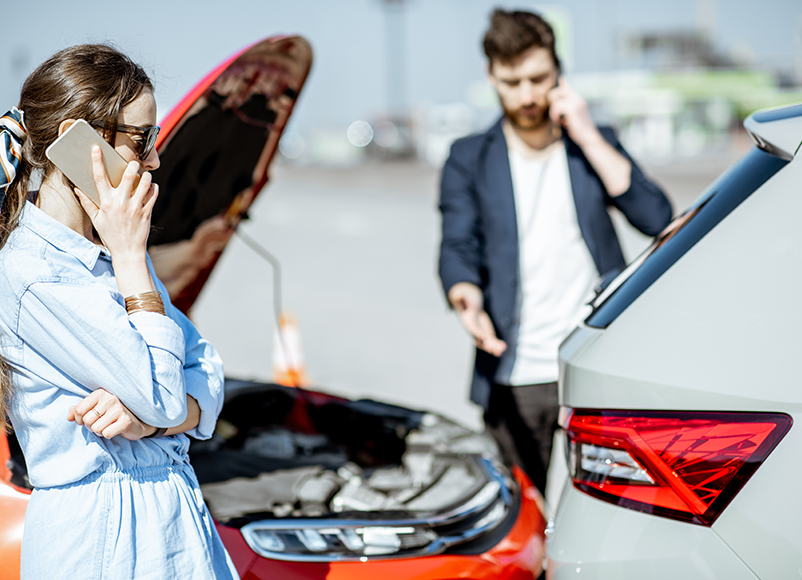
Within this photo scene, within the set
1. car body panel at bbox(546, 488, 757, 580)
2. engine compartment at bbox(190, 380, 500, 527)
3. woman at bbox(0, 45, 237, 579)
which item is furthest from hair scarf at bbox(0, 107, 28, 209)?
car body panel at bbox(546, 488, 757, 580)

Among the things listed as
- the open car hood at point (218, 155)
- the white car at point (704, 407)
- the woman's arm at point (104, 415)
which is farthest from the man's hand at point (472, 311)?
the woman's arm at point (104, 415)

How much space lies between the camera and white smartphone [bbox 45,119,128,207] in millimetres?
1379

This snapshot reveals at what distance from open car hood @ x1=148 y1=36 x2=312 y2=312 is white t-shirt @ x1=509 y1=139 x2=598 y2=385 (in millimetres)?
1028

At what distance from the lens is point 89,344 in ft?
4.45

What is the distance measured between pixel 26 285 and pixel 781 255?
151 cm

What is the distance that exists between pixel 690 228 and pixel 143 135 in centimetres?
130

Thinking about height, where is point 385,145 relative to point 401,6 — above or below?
below

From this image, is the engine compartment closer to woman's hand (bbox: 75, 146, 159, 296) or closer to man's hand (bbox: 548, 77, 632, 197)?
woman's hand (bbox: 75, 146, 159, 296)

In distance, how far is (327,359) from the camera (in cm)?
670

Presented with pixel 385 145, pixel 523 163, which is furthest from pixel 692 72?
pixel 523 163

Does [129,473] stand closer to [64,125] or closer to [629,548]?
[64,125]

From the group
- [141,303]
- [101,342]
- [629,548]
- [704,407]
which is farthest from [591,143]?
[101,342]

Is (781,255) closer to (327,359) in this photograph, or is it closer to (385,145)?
(327,359)

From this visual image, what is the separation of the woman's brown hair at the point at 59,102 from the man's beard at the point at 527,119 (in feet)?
5.96
